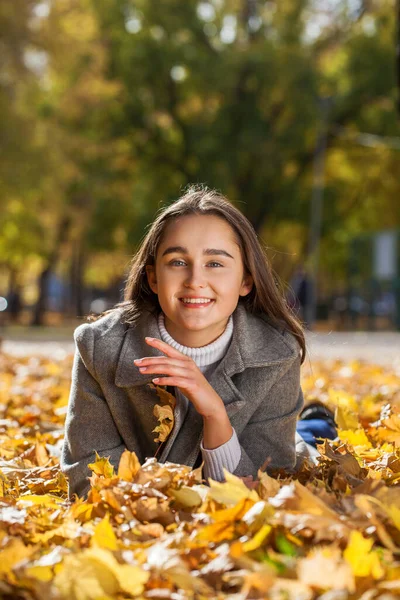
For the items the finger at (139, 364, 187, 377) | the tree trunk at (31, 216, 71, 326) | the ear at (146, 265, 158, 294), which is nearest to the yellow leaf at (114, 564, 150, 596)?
the finger at (139, 364, 187, 377)

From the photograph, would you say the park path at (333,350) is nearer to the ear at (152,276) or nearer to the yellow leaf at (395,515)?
the ear at (152,276)

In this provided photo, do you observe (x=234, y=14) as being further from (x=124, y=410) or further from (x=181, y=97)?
(x=124, y=410)

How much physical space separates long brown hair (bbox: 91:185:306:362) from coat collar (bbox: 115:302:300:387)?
7 centimetres

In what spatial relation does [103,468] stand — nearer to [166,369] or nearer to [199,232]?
[166,369]

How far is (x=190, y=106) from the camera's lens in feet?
95.9

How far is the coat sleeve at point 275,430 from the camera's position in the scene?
336cm

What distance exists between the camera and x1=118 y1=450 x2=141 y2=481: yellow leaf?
9.10 ft

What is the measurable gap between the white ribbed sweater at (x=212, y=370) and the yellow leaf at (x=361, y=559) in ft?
3.64

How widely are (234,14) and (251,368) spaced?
27661 mm

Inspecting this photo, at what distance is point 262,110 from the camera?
28250mm

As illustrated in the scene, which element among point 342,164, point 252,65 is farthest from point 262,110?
point 342,164

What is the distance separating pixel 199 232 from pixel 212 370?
52cm

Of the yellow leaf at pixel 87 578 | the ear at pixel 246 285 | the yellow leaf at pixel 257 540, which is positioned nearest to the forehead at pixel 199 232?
the ear at pixel 246 285

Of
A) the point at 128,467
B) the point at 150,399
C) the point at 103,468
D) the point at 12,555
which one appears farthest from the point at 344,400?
the point at 12,555
